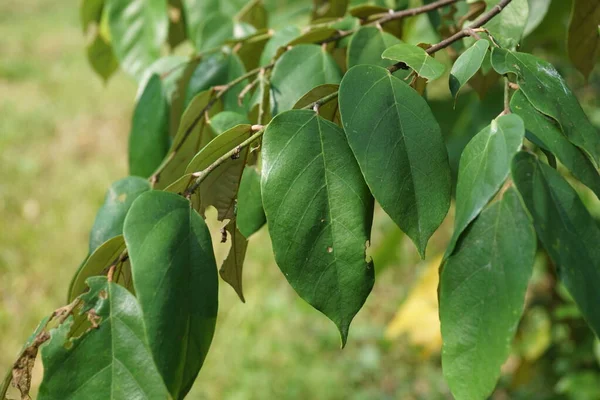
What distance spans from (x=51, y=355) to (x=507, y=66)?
0.42 m

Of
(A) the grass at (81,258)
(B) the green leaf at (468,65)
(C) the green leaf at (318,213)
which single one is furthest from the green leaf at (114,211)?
(A) the grass at (81,258)

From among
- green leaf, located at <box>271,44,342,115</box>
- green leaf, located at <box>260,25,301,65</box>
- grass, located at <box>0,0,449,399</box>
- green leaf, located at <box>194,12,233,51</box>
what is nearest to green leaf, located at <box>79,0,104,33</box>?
green leaf, located at <box>194,12,233,51</box>

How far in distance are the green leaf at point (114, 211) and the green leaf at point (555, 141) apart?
1.35 feet

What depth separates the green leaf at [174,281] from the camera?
1.52 feet

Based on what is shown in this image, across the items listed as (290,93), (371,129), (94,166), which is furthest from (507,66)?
(94,166)

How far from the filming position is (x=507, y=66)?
1.74 ft

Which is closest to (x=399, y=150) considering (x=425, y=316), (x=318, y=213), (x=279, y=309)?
(x=318, y=213)

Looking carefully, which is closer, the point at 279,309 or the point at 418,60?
the point at 418,60

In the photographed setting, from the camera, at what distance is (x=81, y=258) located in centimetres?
301

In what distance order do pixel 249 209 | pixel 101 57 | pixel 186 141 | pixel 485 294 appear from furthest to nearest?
pixel 101 57, pixel 186 141, pixel 249 209, pixel 485 294

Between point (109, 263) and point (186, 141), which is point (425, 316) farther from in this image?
point (109, 263)

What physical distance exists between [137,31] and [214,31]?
15 centimetres

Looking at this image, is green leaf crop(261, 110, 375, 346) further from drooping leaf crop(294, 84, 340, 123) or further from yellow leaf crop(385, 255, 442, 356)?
yellow leaf crop(385, 255, 442, 356)

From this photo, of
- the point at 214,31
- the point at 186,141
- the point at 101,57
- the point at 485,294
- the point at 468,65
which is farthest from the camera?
the point at 101,57
